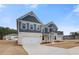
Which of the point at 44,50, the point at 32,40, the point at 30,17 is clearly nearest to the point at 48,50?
the point at 44,50

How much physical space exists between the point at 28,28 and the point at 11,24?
319 millimetres

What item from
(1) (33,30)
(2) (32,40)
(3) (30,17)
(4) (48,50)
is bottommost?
(4) (48,50)

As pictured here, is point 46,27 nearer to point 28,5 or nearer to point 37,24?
point 37,24

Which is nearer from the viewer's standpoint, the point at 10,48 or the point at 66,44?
the point at 10,48

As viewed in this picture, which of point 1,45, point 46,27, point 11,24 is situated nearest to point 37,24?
point 46,27

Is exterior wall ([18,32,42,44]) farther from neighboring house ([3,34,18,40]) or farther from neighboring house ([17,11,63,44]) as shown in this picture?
neighboring house ([3,34,18,40])

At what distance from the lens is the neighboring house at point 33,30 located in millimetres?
4441

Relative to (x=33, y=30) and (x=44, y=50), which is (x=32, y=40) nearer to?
(x=33, y=30)

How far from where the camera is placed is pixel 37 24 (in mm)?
4477

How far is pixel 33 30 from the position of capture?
4.51 meters
